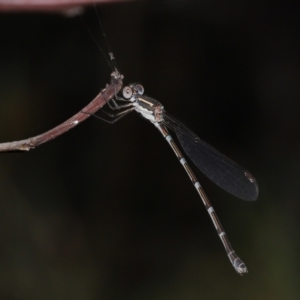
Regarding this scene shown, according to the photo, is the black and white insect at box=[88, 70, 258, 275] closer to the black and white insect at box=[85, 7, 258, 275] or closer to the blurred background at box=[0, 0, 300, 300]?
the black and white insect at box=[85, 7, 258, 275]

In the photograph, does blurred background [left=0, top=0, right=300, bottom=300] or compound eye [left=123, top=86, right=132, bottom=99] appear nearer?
compound eye [left=123, top=86, right=132, bottom=99]

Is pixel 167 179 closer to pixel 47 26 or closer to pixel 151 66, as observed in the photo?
pixel 151 66

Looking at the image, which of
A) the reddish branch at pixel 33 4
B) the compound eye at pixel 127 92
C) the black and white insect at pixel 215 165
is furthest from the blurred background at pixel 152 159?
the reddish branch at pixel 33 4

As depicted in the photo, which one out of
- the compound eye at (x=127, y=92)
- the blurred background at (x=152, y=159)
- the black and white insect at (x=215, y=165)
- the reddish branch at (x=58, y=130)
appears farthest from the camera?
the blurred background at (x=152, y=159)

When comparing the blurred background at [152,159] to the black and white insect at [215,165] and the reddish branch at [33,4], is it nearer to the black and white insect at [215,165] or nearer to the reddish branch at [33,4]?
the black and white insect at [215,165]

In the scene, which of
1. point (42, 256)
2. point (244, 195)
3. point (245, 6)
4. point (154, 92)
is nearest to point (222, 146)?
point (154, 92)

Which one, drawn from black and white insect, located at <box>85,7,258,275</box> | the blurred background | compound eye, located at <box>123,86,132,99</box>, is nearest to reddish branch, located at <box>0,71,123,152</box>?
compound eye, located at <box>123,86,132,99</box>

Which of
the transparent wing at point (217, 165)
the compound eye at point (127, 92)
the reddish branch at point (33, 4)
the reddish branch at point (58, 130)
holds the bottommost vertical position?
the transparent wing at point (217, 165)

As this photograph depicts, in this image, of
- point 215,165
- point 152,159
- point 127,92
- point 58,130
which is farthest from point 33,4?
point 152,159
